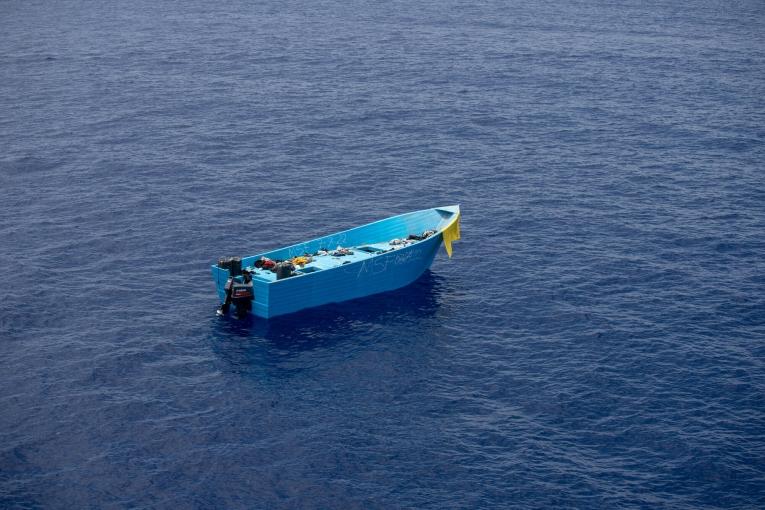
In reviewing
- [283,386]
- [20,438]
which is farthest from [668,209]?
[20,438]

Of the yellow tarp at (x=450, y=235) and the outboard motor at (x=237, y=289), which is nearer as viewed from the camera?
the outboard motor at (x=237, y=289)

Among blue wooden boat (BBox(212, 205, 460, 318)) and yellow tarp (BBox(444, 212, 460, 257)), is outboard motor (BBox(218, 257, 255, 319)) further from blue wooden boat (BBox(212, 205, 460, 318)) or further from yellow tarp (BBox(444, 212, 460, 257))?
yellow tarp (BBox(444, 212, 460, 257))

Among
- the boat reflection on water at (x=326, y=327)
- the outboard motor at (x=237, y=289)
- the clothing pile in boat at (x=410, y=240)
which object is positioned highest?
the clothing pile in boat at (x=410, y=240)

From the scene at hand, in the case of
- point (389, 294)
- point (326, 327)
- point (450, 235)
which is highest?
point (450, 235)

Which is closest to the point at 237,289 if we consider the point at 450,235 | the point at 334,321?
the point at 334,321

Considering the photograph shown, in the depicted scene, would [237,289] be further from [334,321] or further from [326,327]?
[334,321]

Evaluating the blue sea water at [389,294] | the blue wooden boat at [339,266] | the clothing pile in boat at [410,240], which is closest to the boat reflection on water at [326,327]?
the blue sea water at [389,294]

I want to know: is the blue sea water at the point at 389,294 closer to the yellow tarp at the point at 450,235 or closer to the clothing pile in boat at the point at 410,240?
the yellow tarp at the point at 450,235

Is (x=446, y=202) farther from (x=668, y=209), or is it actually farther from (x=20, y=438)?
(x=20, y=438)

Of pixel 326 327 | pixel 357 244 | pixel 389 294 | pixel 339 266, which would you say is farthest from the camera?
pixel 357 244
